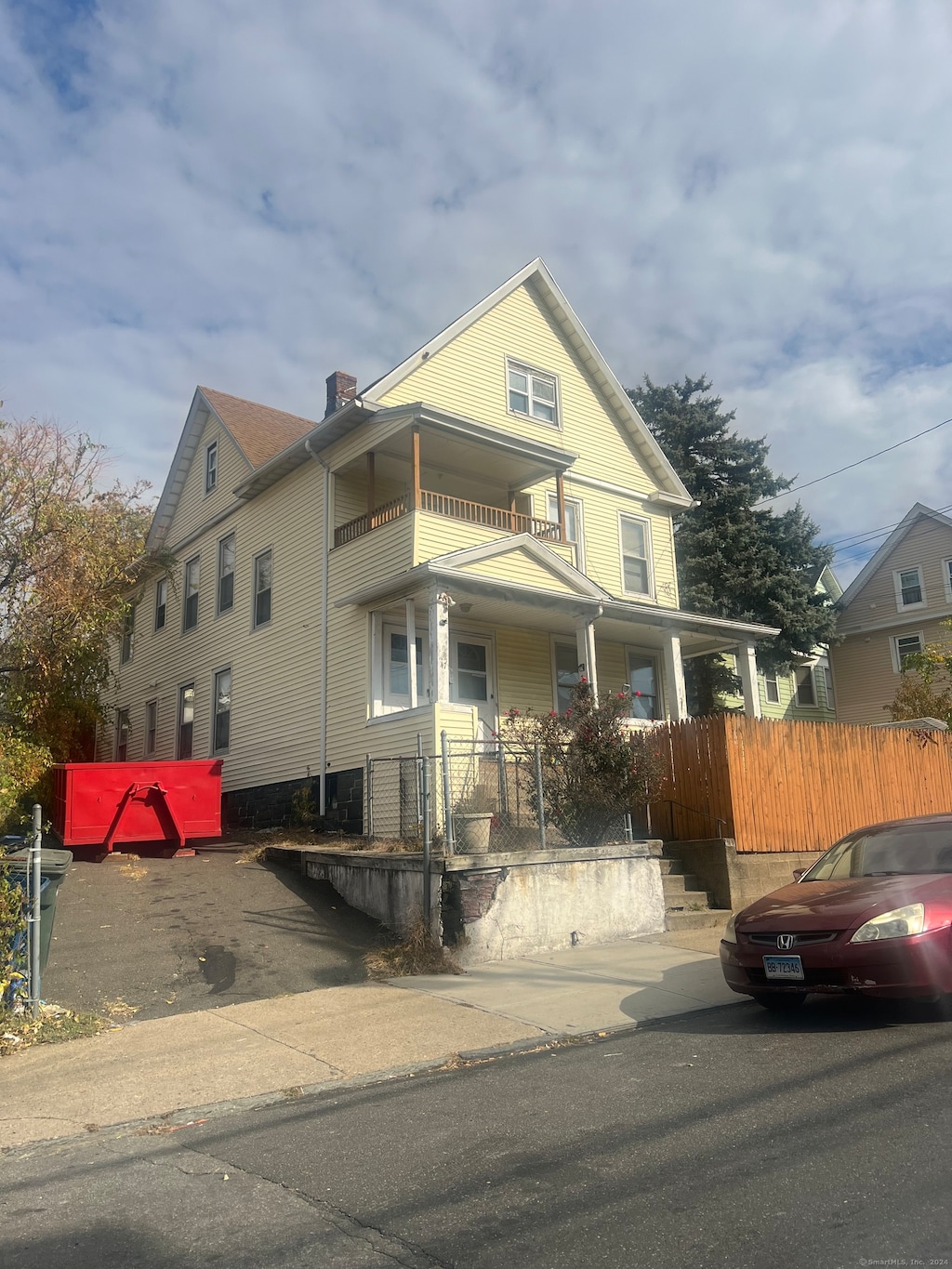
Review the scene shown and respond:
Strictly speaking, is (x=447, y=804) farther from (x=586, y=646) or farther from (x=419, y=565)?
(x=586, y=646)

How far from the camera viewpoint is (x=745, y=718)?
44.0 feet

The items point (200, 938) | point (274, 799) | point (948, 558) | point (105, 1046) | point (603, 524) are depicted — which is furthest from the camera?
point (948, 558)

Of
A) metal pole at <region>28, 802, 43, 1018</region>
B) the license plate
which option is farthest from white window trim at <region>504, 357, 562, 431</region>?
the license plate

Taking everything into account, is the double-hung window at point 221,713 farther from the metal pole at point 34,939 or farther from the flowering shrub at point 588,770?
the metal pole at point 34,939

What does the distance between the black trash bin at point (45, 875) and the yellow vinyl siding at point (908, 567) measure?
2938 cm

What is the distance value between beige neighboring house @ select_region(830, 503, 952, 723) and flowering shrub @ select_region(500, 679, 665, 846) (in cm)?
2241

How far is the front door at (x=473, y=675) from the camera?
17469mm

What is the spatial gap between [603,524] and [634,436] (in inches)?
102

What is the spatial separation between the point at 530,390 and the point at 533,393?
0.11m

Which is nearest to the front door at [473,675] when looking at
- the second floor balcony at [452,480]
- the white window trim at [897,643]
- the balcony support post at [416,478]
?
the second floor balcony at [452,480]

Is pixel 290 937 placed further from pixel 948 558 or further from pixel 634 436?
pixel 948 558

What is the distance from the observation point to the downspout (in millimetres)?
16859

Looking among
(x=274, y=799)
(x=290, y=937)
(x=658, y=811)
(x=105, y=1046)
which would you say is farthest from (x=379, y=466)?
(x=105, y=1046)

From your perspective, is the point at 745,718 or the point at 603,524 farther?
the point at 603,524
